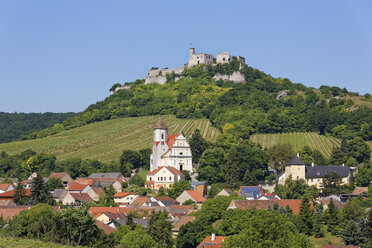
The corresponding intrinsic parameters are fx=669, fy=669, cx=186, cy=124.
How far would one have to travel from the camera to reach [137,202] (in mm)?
73875

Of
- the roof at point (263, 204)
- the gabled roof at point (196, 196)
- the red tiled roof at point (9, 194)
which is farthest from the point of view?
the red tiled roof at point (9, 194)

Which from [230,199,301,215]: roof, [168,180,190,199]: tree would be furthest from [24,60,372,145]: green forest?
[230,199,301,215]: roof

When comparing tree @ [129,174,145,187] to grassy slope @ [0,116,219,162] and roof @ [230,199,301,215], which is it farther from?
roof @ [230,199,301,215]

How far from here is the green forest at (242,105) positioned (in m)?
112

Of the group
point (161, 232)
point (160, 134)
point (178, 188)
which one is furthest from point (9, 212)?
point (160, 134)

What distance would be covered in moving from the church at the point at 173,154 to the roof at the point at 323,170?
60.9 feet

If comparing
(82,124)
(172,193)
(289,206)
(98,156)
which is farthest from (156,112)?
(289,206)

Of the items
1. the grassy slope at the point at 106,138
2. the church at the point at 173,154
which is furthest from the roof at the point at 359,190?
the grassy slope at the point at 106,138

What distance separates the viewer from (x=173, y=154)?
91.7 meters

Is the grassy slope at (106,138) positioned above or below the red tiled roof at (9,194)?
above

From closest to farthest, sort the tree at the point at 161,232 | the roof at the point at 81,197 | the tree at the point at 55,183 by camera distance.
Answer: the tree at the point at 161,232
the roof at the point at 81,197
the tree at the point at 55,183

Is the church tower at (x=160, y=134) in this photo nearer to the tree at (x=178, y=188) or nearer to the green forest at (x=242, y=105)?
the green forest at (x=242, y=105)

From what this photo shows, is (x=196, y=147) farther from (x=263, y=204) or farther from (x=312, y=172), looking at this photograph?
(x=263, y=204)

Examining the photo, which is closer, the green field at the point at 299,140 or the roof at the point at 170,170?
the roof at the point at 170,170
